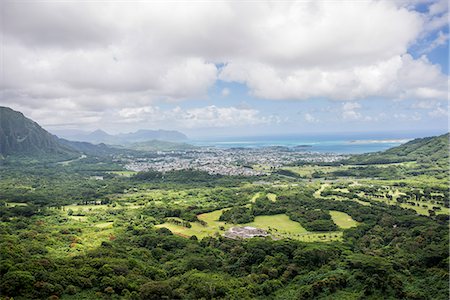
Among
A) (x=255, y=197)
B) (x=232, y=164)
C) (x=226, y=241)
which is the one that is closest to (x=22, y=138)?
(x=232, y=164)

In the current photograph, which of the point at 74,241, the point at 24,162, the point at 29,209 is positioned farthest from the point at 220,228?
the point at 24,162

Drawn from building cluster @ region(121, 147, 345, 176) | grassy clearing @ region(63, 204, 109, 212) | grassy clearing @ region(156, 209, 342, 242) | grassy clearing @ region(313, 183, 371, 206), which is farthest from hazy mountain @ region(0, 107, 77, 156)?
grassy clearing @ region(313, 183, 371, 206)

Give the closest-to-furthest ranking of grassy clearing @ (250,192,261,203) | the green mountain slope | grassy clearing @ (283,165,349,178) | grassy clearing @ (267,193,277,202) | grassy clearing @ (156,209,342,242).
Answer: grassy clearing @ (156,209,342,242), grassy clearing @ (267,193,277,202), grassy clearing @ (250,192,261,203), grassy clearing @ (283,165,349,178), the green mountain slope

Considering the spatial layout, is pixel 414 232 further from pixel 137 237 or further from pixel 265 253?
pixel 137 237

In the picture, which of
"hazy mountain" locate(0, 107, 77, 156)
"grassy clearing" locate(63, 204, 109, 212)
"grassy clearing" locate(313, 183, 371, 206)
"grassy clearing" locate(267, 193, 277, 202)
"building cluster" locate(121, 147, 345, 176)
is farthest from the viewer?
"hazy mountain" locate(0, 107, 77, 156)

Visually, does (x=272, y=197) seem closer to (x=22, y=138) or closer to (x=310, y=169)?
(x=310, y=169)

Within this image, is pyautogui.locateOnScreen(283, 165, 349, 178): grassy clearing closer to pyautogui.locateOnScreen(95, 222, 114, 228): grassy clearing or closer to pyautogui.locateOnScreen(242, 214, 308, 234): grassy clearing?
pyautogui.locateOnScreen(242, 214, 308, 234): grassy clearing

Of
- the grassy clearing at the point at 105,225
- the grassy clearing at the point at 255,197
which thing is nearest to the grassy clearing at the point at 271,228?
the grassy clearing at the point at 105,225

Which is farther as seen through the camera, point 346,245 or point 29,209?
point 29,209
